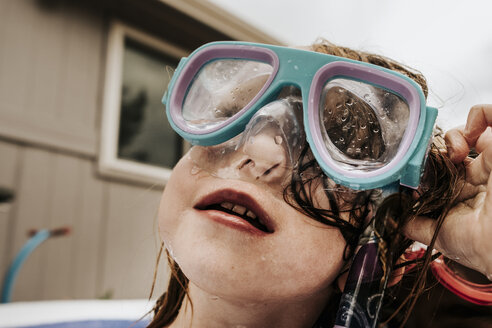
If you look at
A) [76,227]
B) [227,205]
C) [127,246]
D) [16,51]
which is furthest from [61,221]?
[227,205]

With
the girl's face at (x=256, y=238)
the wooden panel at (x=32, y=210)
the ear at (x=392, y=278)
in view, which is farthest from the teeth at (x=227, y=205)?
the wooden panel at (x=32, y=210)

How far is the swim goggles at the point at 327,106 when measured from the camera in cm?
79

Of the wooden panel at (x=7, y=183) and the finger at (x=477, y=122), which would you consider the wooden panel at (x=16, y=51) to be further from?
the finger at (x=477, y=122)

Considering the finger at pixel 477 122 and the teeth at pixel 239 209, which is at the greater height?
the finger at pixel 477 122

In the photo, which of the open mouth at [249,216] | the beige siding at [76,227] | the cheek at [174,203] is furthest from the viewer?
the beige siding at [76,227]

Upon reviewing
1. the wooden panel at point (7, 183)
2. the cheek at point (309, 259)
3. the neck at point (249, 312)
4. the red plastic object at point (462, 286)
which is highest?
the cheek at point (309, 259)

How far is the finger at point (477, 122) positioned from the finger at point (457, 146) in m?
0.01

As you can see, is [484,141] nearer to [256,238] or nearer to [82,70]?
[256,238]

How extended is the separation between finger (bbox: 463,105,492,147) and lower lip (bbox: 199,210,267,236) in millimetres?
506

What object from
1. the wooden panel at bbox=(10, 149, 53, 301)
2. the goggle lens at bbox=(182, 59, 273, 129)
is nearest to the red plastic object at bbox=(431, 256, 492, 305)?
the goggle lens at bbox=(182, 59, 273, 129)

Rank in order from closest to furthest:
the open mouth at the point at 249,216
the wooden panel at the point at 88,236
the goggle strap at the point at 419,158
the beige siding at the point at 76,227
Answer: the goggle strap at the point at 419,158 → the open mouth at the point at 249,216 → the beige siding at the point at 76,227 → the wooden panel at the point at 88,236

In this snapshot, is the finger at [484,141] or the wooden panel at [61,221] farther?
the wooden panel at [61,221]

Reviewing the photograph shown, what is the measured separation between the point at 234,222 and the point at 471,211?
482mm

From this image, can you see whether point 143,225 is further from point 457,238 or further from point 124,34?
point 457,238
